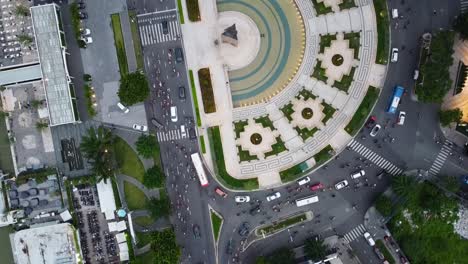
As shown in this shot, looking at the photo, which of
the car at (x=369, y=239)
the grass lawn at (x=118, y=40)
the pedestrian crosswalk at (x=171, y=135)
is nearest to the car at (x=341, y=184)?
the car at (x=369, y=239)

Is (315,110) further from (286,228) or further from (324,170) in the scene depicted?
(286,228)

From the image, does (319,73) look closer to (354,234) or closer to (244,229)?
(354,234)

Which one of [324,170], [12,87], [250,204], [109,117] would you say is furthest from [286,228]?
[12,87]

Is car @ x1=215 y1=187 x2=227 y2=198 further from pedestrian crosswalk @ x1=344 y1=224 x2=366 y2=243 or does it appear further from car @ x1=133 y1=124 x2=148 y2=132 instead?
pedestrian crosswalk @ x1=344 y1=224 x2=366 y2=243

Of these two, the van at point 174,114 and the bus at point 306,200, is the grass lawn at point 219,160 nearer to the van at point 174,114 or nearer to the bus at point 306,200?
the van at point 174,114

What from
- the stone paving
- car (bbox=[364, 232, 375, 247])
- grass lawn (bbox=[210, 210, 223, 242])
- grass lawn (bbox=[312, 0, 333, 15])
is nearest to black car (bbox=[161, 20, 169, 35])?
the stone paving

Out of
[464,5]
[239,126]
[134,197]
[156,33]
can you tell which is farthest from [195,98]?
[464,5]
